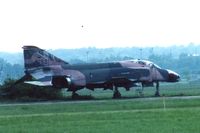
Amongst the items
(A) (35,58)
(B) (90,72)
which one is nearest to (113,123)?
(B) (90,72)

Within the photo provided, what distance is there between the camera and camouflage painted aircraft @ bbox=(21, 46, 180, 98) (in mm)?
58688

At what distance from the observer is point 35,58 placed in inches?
2338

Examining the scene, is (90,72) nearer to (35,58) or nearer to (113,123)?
(35,58)

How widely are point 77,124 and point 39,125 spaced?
1.77 meters

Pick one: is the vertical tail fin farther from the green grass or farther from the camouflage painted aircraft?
the green grass

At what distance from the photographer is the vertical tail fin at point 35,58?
Answer: 59.4 meters

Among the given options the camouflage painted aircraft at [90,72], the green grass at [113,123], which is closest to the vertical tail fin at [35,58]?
the camouflage painted aircraft at [90,72]

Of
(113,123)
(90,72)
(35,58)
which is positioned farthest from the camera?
(35,58)

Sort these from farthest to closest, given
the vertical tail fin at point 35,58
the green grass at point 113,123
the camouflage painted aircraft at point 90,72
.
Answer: the vertical tail fin at point 35,58 → the camouflage painted aircraft at point 90,72 → the green grass at point 113,123

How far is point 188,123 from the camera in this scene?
28.0 m

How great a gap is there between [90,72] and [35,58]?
532 centimetres

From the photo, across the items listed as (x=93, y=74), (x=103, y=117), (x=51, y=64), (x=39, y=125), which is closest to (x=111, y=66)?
(x=93, y=74)

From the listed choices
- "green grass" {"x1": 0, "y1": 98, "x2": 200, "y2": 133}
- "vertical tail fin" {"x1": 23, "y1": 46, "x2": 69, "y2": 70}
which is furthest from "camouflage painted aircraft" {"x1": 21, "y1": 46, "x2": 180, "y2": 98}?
"green grass" {"x1": 0, "y1": 98, "x2": 200, "y2": 133}

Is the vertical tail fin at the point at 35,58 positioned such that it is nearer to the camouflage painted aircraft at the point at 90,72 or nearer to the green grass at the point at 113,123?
the camouflage painted aircraft at the point at 90,72
